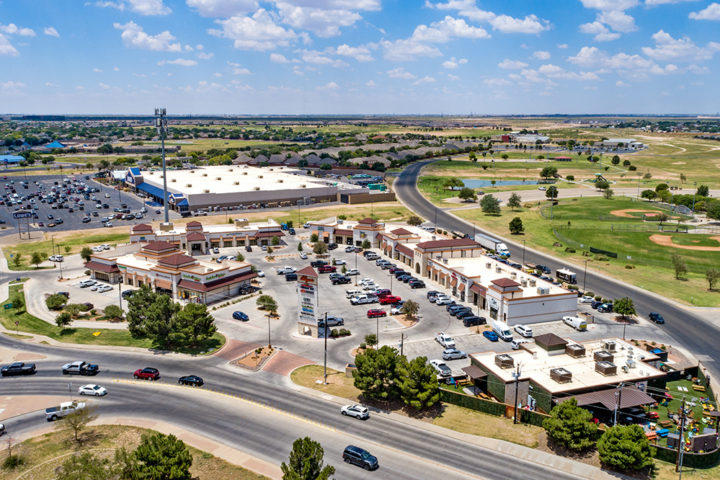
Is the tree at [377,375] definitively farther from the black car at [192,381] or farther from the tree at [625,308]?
the tree at [625,308]

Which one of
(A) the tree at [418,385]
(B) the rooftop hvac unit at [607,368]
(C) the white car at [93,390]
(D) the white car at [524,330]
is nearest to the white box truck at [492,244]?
(D) the white car at [524,330]

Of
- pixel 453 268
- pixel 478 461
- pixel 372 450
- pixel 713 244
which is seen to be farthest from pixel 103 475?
pixel 713 244

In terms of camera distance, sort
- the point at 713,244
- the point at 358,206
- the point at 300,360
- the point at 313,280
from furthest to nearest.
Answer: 1. the point at 358,206
2. the point at 713,244
3. the point at 313,280
4. the point at 300,360

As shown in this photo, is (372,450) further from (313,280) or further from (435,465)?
(313,280)

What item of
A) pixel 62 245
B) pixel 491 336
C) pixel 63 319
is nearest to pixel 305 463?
pixel 491 336

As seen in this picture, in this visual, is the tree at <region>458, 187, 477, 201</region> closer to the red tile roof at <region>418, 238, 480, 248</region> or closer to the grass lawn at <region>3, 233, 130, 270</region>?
the red tile roof at <region>418, 238, 480, 248</region>

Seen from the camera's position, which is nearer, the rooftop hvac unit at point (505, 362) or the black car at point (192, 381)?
the rooftop hvac unit at point (505, 362)
